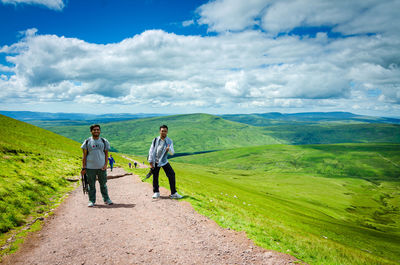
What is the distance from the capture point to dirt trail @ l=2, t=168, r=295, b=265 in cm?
831

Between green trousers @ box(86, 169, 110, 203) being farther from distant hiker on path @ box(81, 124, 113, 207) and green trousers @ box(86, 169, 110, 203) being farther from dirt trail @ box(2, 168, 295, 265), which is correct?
dirt trail @ box(2, 168, 295, 265)

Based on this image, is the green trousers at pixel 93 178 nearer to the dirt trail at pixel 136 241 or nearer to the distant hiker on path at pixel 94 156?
the distant hiker on path at pixel 94 156

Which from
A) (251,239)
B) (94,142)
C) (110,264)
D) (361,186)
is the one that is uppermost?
(94,142)

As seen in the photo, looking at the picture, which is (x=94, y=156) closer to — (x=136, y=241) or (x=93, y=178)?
(x=93, y=178)

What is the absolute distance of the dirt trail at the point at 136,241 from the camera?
8.31 meters

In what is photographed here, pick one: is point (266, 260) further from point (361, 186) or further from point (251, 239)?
point (361, 186)

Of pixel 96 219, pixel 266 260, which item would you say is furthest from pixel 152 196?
pixel 266 260

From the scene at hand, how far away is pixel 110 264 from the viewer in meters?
7.84

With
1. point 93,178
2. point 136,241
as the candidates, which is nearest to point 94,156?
point 93,178

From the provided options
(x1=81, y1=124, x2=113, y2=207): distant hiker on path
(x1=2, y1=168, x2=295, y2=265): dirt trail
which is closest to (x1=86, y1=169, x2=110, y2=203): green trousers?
(x1=81, y1=124, x2=113, y2=207): distant hiker on path

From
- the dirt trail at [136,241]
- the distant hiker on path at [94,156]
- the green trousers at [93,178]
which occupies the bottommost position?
the dirt trail at [136,241]

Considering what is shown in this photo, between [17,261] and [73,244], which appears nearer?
[17,261]

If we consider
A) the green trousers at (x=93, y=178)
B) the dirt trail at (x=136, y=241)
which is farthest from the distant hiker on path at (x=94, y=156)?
the dirt trail at (x=136, y=241)

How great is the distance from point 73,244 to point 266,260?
858 centimetres
